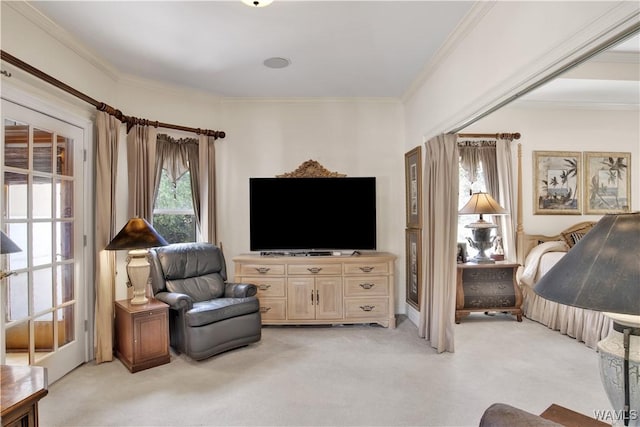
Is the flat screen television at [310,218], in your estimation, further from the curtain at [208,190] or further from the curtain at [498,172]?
the curtain at [498,172]

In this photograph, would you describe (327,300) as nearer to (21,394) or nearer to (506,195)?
(506,195)

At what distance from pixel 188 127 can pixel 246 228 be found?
1.44 meters

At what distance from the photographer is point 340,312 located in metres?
4.08

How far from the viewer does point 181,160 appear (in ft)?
13.8

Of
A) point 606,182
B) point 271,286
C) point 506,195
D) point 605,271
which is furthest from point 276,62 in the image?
point 606,182

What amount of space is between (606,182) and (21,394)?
6.36 meters

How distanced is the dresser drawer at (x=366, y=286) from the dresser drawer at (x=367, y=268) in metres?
0.07

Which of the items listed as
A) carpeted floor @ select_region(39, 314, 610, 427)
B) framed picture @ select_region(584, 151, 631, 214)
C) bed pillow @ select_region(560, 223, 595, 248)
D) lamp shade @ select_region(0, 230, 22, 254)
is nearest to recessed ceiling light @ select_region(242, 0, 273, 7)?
lamp shade @ select_region(0, 230, 22, 254)

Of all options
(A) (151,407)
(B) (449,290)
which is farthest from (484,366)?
(A) (151,407)

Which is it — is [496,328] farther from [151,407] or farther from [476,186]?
[151,407]

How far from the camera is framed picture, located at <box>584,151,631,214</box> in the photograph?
16.0 ft

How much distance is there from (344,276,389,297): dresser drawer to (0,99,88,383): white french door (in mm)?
2663

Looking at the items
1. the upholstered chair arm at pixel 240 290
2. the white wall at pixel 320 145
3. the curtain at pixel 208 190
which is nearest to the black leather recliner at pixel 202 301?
the upholstered chair arm at pixel 240 290

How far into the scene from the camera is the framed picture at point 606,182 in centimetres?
486
